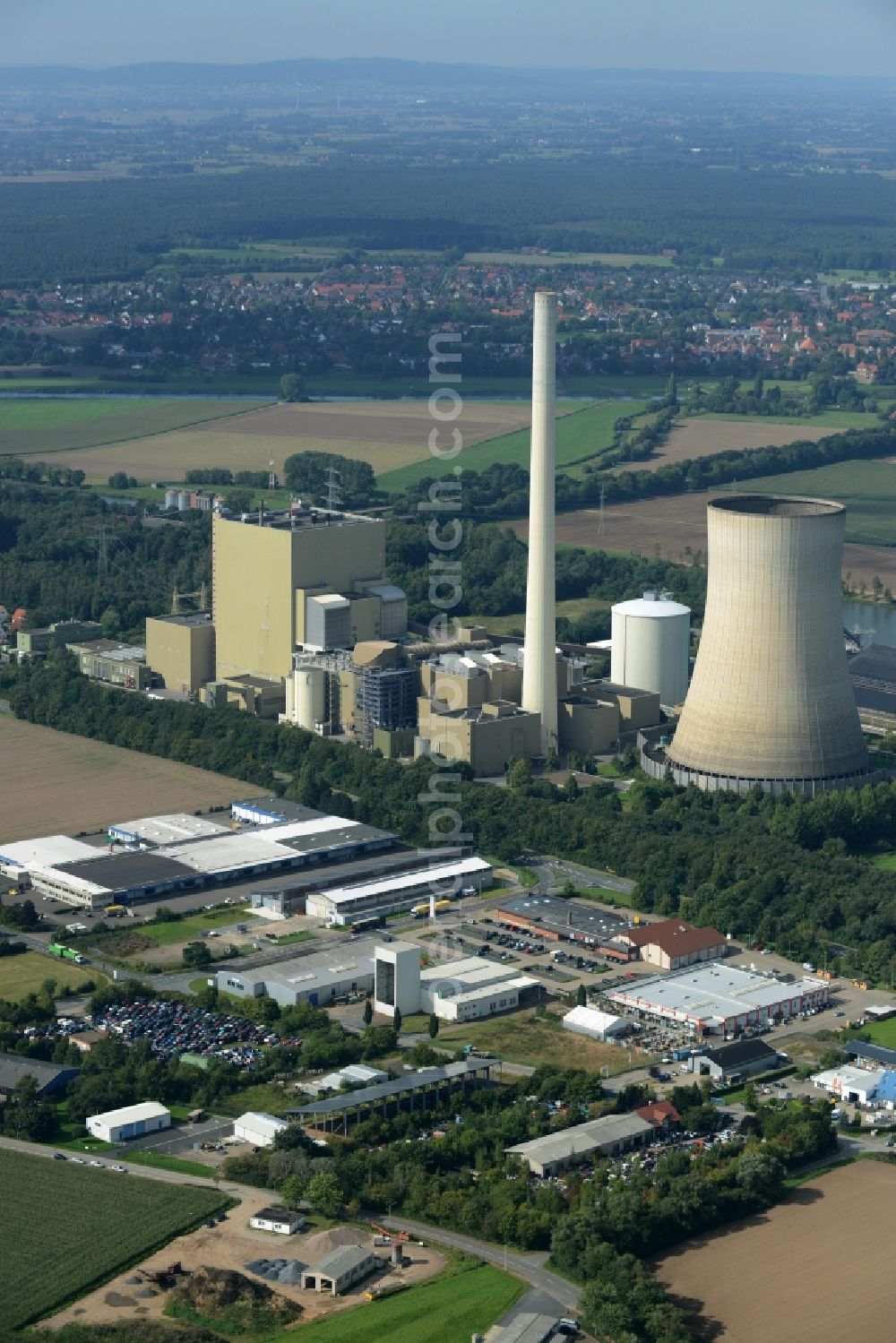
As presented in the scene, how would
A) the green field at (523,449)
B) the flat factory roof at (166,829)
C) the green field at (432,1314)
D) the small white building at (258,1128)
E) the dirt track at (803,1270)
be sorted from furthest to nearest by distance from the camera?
the green field at (523,449) → the flat factory roof at (166,829) → the small white building at (258,1128) → the dirt track at (803,1270) → the green field at (432,1314)

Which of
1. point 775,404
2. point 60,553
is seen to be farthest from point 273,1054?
point 775,404

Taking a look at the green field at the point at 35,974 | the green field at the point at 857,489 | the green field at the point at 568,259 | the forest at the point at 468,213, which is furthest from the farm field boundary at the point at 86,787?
the green field at the point at 568,259

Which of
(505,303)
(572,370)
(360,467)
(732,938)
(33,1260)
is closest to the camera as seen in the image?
(33,1260)

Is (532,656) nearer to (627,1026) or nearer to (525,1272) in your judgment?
(627,1026)

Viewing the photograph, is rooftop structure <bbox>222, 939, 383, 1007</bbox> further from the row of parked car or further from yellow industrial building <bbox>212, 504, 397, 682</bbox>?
yellow industrial building <bbox>212, 504, 397, 682</bbox>

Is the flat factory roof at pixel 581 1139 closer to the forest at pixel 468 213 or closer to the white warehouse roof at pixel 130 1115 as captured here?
the white warehouse roof at pixel 130 1115
